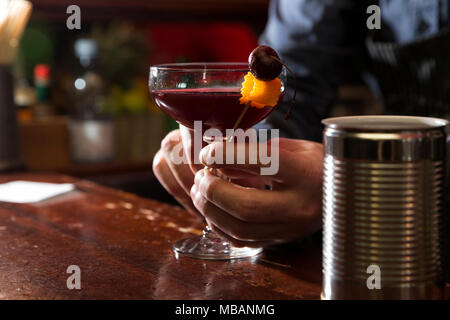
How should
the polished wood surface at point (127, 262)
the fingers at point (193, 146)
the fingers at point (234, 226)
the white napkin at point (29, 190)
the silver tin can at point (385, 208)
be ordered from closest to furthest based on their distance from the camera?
the silver tin can at point (385, 208) → the polished wood surface at point (127, 262) → the fingers at point (234, 226) → the fingers at point (193, 146) → the white napkin at point (29, 190)


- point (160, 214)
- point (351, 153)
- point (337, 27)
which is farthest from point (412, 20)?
point (351, 153)

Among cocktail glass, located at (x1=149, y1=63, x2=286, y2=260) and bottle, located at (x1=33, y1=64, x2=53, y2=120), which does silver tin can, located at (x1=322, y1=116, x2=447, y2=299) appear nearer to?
cocktail glass, located at (x1=149, y1=63, x2=286, y2=260)

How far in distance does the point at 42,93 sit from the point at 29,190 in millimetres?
1853

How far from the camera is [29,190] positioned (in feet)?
4.95

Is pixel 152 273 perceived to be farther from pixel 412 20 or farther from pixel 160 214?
pixel 412 20

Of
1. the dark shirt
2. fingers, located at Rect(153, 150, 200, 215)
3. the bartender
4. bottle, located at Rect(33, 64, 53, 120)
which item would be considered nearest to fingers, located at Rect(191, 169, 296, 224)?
fingers, located at Rect(153, 150, 200, 215)

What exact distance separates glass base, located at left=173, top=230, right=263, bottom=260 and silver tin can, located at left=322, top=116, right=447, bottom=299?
0.28 m

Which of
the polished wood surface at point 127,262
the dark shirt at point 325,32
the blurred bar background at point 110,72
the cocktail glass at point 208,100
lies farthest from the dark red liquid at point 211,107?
the blurred bar background at point 110,72

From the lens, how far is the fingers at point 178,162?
1.01 metres

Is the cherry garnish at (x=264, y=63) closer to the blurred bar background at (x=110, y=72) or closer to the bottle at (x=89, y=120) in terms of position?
the blurred bar background at (x=110, y=72)

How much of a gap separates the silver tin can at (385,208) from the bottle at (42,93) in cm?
280

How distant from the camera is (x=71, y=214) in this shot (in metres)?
1.24

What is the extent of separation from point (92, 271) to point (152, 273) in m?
0.09

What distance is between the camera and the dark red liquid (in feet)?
2.97
